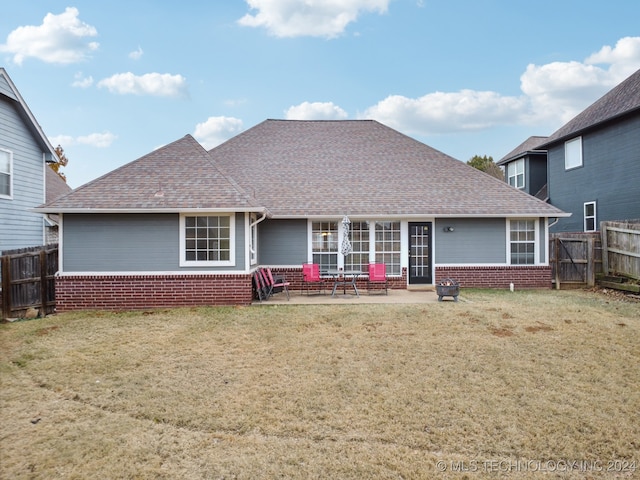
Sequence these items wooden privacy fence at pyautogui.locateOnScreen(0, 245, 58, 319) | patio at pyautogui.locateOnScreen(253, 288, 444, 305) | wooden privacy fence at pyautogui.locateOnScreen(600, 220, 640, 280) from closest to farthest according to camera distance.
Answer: wooden privacy fence at pyautogui.locateOnScreen(0, 245, 58, 319)
patio at pyautogui.locateOnScreen(253, 288, 444, 305)
wooden privacy fence at pyautogui.locateOnScreen(600, 220, 640, 280)

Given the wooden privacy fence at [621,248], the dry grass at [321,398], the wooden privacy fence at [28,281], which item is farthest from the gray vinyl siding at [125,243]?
the wooden privacy fence at [621,248]

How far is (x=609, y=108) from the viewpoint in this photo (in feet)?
52.2

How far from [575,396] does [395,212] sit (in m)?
8.46

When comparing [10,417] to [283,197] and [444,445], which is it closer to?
[444,445]

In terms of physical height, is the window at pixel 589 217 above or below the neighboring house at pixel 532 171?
below

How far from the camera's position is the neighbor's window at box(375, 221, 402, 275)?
13.2 m

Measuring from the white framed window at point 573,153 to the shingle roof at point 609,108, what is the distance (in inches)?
19.0

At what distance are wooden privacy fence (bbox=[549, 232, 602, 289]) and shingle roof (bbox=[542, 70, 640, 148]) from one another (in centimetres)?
532

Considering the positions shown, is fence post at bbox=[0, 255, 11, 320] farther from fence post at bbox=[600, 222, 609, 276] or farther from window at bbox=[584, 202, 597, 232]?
window at bbox=[584, 202, 597, 232]

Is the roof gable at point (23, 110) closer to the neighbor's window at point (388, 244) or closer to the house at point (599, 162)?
the neighbor's window at point (388, 244)

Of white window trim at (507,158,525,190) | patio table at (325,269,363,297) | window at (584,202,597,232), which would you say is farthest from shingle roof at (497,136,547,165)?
patio table at (325,269,363,297)

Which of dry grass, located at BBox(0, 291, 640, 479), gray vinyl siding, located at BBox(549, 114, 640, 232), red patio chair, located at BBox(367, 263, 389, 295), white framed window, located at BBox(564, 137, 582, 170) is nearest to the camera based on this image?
dry grass, located at BBox(0, 291, 640, 479)

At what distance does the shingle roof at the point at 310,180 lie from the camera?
409 inches

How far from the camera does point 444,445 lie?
369 cm
